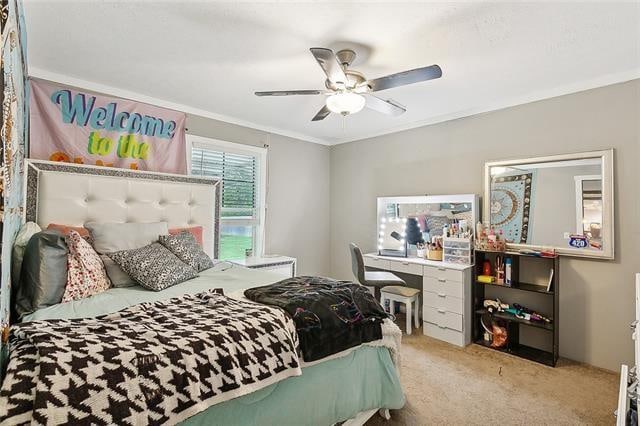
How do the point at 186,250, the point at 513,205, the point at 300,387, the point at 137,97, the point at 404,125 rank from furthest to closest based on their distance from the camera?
the point at 404,125 → the point at 513,205 → the point at 137,97 → the point at 186,250 → the point at 300,387

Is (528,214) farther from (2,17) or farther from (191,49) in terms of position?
(2,17)

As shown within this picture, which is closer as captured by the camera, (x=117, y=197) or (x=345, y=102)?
(x=345, y=102)

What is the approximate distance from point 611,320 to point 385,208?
2.38 m

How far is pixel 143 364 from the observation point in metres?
1.03

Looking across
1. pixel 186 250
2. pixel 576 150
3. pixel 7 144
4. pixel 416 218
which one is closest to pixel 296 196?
pixel 416 218

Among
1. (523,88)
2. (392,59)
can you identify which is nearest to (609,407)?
(523,88)

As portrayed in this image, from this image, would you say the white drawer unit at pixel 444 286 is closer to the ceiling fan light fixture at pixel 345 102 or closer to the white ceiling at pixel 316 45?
the white ceiling at pixel 316 45

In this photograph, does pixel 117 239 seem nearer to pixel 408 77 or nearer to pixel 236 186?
pixel 236 186

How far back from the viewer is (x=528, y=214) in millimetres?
3037

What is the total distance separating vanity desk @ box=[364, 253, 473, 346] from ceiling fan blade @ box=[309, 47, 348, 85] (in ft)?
6.85

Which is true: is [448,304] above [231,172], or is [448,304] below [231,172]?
below

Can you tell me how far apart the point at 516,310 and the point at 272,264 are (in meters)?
2.45

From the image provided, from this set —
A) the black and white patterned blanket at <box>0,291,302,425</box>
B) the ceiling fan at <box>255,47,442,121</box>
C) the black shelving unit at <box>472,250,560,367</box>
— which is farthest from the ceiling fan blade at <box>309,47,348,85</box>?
the black shelving unit at <box>472,250,560,367</box>

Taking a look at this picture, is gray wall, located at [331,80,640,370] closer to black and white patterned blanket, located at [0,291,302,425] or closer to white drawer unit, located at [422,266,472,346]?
white drawer unit, located at [422,266,472,346]
